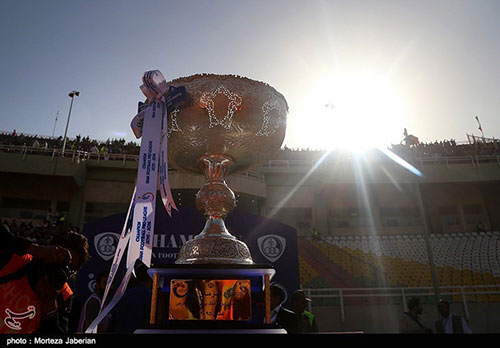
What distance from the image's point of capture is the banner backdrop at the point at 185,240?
169 inches

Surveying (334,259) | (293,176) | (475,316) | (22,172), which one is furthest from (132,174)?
(475,316)

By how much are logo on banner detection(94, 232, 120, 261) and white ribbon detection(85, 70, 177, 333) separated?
3.00 m

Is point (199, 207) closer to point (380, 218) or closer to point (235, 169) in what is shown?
point (235, 169)

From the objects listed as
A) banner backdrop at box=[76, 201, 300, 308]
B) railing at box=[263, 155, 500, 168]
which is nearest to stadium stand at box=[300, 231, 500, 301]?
railing at box=[263, 155, 500, 168]

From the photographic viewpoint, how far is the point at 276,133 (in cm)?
191

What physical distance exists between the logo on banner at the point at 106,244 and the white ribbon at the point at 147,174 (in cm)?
300

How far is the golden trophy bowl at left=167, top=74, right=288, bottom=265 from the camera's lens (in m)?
1.58

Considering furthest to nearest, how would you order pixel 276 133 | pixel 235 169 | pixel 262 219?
pixel 262 219
pixel 235 169
pixel 276 133

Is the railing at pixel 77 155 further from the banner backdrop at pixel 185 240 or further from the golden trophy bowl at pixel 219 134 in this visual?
the golden trophy bowl at pixel 219 134

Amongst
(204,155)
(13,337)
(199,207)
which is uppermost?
(204,155)

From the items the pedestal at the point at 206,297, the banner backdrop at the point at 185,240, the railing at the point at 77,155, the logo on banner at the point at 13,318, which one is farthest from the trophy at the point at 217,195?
the railing at the point at 77,155

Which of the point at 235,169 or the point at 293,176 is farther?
the point at 293,176

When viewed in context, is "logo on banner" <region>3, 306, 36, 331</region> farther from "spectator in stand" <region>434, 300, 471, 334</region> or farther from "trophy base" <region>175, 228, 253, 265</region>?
"spectator in stand" <region>434, 300, 471, 334</region>

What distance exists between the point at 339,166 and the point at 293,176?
2.32m
